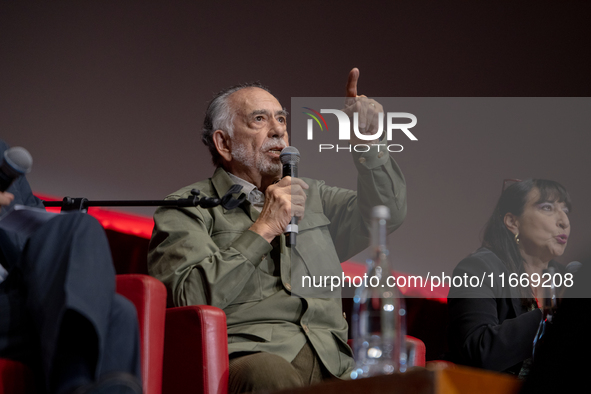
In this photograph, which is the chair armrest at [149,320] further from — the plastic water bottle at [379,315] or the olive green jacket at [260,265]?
the plastic water bottle at [379,315]

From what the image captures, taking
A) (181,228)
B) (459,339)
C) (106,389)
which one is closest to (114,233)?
(181,228)

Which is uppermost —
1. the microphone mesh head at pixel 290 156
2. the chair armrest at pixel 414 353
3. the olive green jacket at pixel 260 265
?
the microphone mesh head at pixel 290 156

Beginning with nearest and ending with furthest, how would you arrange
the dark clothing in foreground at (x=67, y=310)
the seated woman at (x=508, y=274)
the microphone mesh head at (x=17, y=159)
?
the dark clothing in foreground at (x=67, y=310) < the microphone mesh head at (x=17, y=159) < the seated woman at (x=508, y=274)

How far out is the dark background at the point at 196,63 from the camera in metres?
2.93

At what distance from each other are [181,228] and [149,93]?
1.68 m

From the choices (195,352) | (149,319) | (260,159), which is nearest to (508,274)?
(260,159)

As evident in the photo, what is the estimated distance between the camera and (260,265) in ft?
5.45

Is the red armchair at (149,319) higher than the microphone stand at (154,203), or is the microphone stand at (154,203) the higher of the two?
the microphone stand at (154,203)

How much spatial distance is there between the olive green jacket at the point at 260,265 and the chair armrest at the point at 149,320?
0.25 m

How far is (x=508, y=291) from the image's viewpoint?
172 centimetres

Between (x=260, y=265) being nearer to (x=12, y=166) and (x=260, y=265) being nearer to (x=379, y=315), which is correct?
(x=379, y=315)

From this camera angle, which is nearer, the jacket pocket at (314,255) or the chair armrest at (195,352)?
the chair armrest at (195,352)

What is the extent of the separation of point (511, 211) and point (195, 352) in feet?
3.76

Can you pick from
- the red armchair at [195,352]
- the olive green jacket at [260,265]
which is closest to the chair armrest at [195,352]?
the red armchair at [195,352]
